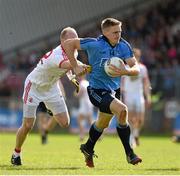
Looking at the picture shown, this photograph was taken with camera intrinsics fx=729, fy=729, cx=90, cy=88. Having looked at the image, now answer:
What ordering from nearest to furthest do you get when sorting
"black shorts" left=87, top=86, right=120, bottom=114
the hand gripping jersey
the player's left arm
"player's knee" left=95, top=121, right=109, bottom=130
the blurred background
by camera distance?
the player's left arm, "black shorts" left=87, top=86, right=120, bottom=114, "player's knee" left=95, top=121, right=109, bottom=130, the hand gripping jersey, the blurred background

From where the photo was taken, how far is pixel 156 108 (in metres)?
29.0

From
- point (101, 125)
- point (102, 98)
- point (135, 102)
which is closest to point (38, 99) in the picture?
point (101, 125)

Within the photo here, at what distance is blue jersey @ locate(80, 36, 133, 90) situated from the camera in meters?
11.8

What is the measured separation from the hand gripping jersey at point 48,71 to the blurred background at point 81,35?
52.0 feet

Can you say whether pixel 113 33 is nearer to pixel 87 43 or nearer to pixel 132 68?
pixel 87 43

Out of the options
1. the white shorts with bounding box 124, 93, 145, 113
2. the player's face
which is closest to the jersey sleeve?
the player's face

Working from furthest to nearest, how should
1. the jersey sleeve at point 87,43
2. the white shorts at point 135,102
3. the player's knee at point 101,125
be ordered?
the white shorts at point 135,102, the player's knee at point 101,125, the jersey sleeve at point 87,43

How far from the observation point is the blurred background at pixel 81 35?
95.6 feet

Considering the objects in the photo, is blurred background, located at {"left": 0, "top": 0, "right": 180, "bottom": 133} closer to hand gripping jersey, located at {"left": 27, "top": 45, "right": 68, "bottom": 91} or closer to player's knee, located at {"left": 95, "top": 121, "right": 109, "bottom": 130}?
hand gripping jersey, located at {"left": 27, "top": 45, "right": 68, "bottom": 91}

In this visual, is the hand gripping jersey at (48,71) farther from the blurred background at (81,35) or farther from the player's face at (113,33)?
the blurred background at (81,35)

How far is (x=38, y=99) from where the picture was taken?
12859 mm

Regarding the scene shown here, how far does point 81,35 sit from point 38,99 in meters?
22.8

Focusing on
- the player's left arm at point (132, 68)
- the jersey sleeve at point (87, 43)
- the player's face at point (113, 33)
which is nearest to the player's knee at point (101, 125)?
the player's left arm at point (132, 68)

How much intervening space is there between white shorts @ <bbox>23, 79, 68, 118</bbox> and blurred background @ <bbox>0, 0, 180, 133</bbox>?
15.6 m
